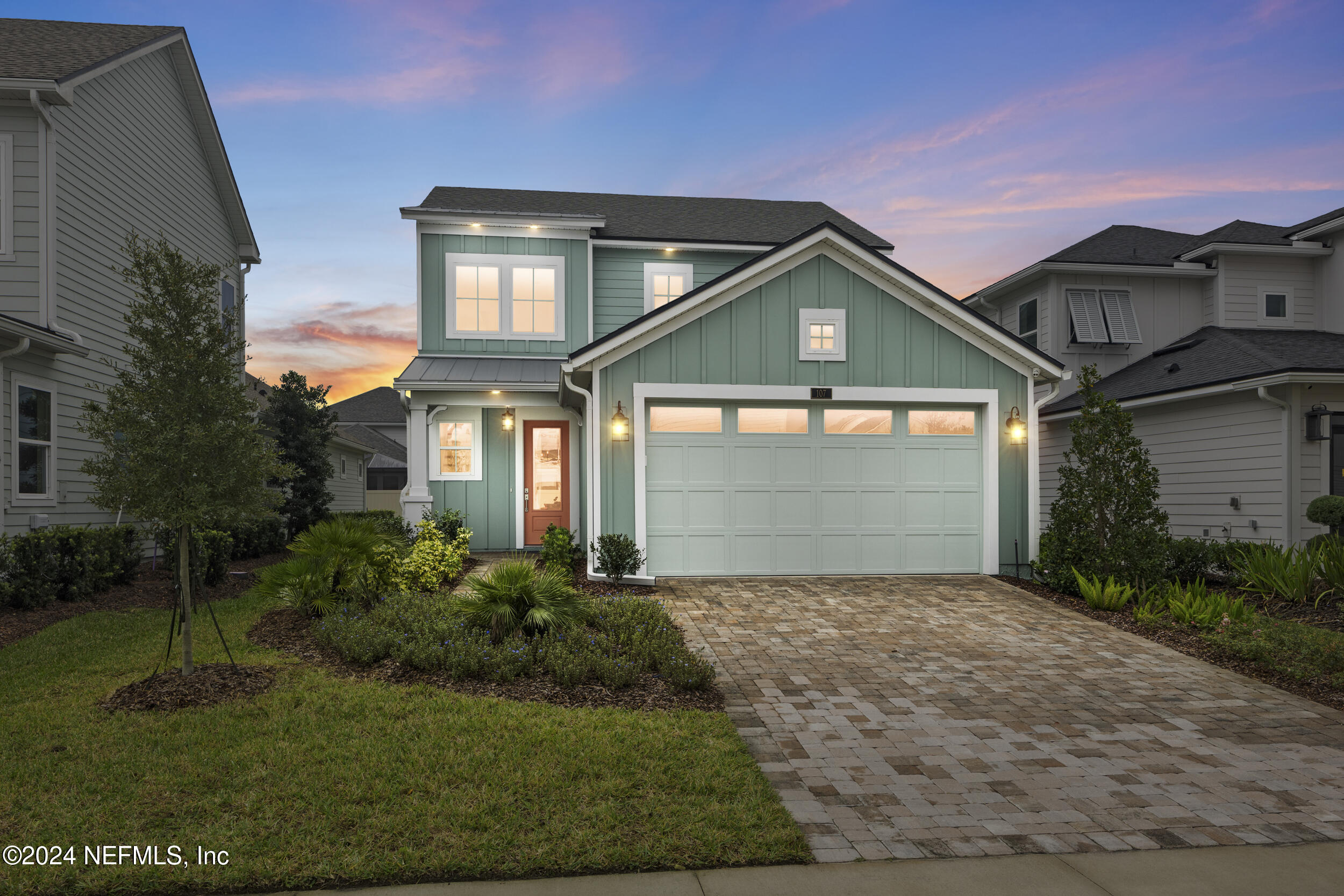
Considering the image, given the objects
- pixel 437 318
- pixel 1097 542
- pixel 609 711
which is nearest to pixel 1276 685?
pixel 1097 542

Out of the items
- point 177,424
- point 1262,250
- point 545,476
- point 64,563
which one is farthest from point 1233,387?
point 64,563

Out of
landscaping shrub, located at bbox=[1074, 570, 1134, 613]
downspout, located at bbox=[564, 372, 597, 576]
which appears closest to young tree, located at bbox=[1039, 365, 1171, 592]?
landscaping shrub, located at bbox=[1074, 570, 1134, 613]

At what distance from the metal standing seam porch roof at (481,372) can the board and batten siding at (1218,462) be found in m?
8.83

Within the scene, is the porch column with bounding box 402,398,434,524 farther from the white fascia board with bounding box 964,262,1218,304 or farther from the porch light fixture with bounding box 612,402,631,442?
the white fascia board with bounding box 964,262,1218,304

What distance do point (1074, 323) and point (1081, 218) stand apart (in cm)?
715

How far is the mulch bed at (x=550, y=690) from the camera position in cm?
544

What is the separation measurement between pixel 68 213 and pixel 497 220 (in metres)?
6.63

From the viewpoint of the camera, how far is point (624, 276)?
1571 cm

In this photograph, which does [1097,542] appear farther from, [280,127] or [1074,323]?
[280,127]

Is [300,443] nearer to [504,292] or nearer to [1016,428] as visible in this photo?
[504,292]

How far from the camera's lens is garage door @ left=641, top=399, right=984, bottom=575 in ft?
35.3

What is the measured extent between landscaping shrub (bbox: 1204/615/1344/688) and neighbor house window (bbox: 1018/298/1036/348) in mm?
10893

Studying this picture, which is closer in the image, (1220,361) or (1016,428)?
(1016,428)

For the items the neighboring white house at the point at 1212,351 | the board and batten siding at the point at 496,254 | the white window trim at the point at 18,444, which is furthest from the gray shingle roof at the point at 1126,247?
the white window trim at the point at 18,444
